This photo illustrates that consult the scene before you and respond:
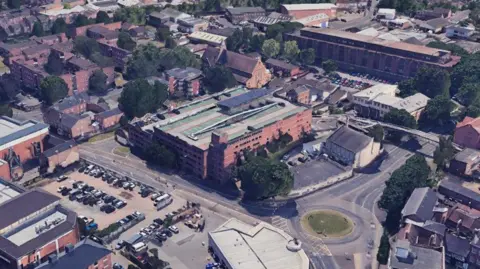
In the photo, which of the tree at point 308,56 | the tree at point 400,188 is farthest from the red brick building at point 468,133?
the tree at point 308,56

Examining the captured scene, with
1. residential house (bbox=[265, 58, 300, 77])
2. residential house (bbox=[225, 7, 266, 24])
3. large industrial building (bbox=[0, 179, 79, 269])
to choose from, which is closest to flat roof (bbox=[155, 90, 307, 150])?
large industrial building (bbox=[0, 179, 79, 269])

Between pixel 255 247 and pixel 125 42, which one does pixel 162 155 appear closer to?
pixel 255 247

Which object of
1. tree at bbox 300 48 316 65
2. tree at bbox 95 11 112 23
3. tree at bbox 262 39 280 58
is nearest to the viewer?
tree at bbox 300 48 316 65

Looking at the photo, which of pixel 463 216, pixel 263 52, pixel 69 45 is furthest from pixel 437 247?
pixel 69 45

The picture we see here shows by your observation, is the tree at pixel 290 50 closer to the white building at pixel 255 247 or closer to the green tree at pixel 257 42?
the green tree at pixel 257 42

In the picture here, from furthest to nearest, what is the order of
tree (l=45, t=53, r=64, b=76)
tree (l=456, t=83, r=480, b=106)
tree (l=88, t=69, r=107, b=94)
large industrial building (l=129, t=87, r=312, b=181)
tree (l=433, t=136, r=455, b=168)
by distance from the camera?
1. tree (l=45, t=53, r=64, b=76)
2. tree (l=88, t=69, r=107, b=94)
3. tree (l=456, t=83, r=480, b=106)
4. tree (l=433, t=136, r=455, b=168)
5. large industrial building (l=129, t=87, r=312, b=181)

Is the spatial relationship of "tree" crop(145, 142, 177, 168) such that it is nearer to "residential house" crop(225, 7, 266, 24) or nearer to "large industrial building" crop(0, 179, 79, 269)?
"large industrial building" crop(0, 179, 79, 269)
